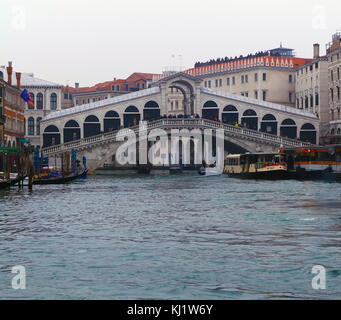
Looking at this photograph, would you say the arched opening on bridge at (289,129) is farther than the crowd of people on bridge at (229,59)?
No

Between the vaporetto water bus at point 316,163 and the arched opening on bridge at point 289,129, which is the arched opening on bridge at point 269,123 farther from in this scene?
the vaporetto water bus at point 316,163

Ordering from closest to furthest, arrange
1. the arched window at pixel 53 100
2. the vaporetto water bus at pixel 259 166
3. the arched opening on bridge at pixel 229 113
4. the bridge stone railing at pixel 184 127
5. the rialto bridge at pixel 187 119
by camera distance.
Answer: the vaporetto water bus at pixel 259 166, the bridge stone railing at pixel 184 127, the rialto bridge at pixel 187 119, the arched opening on bridge at pixel 229 113, the arched window at pixel 53 100

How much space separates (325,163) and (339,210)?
27.1 meters

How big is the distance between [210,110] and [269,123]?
5.67 meters

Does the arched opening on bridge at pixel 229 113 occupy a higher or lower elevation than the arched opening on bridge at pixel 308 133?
higher

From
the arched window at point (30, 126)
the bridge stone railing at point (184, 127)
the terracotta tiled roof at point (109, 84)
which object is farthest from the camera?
the terracotta tiled roof at point (109, 84)

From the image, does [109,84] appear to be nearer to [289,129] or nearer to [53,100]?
[53,100]

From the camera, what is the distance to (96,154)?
6225cm

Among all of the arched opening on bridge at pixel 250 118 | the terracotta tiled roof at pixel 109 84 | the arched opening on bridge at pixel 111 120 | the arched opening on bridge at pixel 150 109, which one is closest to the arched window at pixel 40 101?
the arched opening on bridge at pixel 111 120

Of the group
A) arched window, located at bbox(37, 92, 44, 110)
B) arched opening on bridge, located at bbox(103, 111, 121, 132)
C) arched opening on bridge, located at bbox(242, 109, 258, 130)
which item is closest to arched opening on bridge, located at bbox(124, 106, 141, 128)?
arched opening on bridge, located at bbox(103, 111, 121, 132)

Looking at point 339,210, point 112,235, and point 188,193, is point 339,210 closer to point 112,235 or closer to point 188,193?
point 112,235

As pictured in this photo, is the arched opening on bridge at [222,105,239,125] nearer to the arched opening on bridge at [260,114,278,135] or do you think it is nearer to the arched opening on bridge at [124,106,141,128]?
the arched opening on bridge at [260,114,278,135]

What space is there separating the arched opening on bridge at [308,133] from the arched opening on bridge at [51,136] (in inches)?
888

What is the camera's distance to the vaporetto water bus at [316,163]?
49.4 metres
